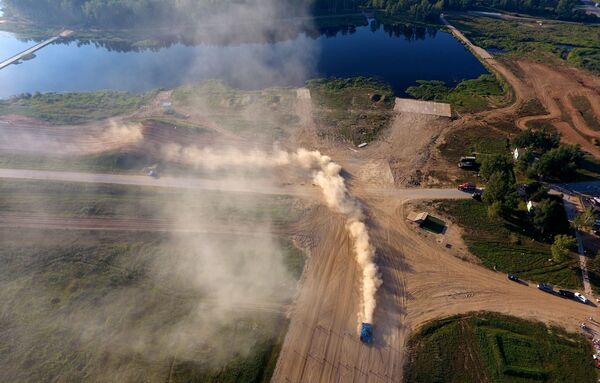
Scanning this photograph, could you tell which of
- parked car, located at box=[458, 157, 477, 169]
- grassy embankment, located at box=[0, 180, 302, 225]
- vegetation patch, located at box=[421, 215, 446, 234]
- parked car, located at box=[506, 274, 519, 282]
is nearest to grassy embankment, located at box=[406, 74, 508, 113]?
parked car, located at box=[458, 157, 477, 169]

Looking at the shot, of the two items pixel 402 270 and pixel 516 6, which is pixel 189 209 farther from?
pixel 516 6

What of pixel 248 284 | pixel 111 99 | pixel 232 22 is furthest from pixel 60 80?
pixel 248 284

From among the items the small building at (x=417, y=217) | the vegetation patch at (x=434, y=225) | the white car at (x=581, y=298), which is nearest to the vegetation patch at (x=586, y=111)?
the white car at (x=581, y=298)

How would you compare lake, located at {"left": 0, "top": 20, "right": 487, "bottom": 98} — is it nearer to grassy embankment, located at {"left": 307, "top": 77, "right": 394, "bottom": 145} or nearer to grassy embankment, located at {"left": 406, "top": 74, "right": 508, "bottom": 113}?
grassy embankment, located at {"left": 406, "top": 74, "right": 508, "bottom": 113}

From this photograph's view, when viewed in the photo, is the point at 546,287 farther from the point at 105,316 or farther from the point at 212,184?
the point at 105,316

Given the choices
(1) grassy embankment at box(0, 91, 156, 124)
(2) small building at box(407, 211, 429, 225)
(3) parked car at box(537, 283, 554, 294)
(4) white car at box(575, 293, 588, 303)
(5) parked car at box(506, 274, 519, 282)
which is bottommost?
(4) white car at box(575, 293, 588, 303)

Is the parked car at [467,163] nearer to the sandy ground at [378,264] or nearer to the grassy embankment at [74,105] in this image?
the sandy ground at [378,264]
